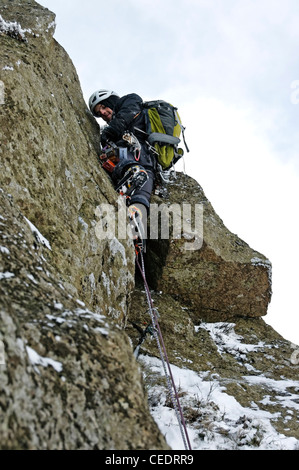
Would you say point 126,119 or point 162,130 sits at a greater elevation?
point 126,119

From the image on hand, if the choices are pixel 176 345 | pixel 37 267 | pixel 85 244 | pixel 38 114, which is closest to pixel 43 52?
pixel 38 114

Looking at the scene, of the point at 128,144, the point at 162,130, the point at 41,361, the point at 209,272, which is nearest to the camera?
the point at 41,361

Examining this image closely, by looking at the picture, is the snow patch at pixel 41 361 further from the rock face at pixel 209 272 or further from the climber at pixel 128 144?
the rock face at pixel 209 272

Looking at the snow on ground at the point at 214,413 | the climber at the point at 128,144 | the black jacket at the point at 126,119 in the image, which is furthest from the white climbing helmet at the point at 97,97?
the snow on ground at the point at 214,413

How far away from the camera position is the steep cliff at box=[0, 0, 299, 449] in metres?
2.63

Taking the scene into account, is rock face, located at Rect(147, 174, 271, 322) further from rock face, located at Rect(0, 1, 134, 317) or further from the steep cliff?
rock face, located at Rect(0, 1, 134, 317)

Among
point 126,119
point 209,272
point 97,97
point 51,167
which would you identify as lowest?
point 209,272

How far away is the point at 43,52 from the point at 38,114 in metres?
2.44

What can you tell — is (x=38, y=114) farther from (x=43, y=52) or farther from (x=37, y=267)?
(x=37, y=267)

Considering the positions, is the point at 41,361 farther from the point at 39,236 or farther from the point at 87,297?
the point at 87,297

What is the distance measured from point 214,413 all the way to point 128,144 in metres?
6.15

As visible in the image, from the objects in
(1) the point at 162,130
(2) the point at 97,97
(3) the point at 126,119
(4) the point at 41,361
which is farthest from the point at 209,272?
(4) the point at 41,361

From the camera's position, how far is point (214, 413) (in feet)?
16.5

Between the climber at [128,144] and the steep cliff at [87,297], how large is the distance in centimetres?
46
